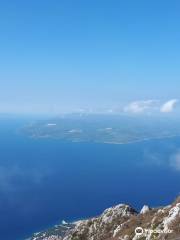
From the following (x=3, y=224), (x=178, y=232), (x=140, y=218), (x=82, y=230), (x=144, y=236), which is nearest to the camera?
(x=178, y=232)

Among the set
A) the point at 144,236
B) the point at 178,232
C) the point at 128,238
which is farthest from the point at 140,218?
the point at 178,232

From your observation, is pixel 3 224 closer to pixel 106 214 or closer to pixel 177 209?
pixel 106 214

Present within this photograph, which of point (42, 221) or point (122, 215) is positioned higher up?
point (122, 215)

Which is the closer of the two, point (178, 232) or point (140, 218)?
point (178, 232)

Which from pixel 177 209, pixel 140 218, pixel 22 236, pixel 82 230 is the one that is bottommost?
pixel 22 236

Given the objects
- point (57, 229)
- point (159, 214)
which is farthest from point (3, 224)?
point (159, 214)

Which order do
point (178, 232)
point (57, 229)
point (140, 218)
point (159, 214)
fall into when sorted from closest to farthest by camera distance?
point (178, 232), point (159, 214), point (140, 218), point (57, 229)
